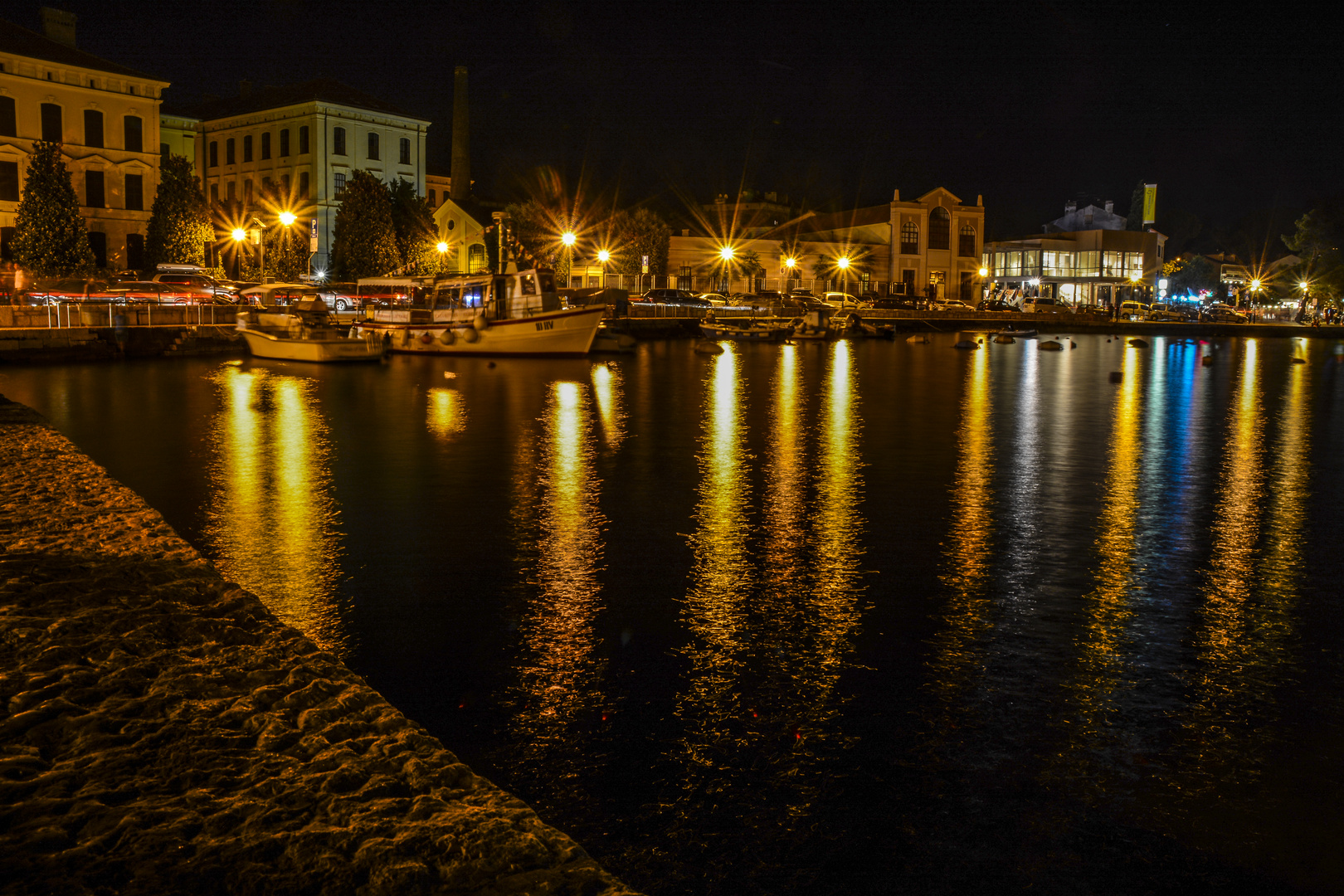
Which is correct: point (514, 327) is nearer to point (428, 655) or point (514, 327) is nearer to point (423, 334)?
point (423, 334)

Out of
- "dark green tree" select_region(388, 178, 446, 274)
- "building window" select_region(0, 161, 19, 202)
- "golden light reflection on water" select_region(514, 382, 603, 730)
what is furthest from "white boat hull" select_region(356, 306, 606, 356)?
"building window" select_region(0, 161, 19, 202)

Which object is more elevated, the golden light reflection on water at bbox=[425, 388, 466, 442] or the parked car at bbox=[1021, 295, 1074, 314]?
the parked car at bbox=[1021, 295, 1074, 314]

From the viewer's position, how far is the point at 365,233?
50.0 metres

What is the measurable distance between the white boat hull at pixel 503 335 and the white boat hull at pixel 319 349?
0.91m

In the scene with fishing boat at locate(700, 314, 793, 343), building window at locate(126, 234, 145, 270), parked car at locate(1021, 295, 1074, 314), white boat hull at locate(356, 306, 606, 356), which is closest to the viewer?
white boat hull at locate(356, 306, 606, 356)

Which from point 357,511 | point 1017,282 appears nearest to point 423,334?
point 357,511

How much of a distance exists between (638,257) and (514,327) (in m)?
33.3

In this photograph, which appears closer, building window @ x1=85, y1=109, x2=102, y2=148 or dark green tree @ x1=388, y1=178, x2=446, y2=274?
building window @ x1=85, y1=109, x2=102, y2=148

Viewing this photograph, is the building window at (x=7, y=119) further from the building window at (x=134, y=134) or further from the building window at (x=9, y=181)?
the building window at (x=134, y=134)

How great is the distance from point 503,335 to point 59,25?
118ft

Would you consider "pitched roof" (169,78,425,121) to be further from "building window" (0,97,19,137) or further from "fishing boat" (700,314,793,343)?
"fishing boat" (700,314,793,343)

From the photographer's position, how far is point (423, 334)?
1275 inches

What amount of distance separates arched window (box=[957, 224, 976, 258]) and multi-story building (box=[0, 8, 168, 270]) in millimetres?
51652

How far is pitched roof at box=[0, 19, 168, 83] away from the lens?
4719cm
